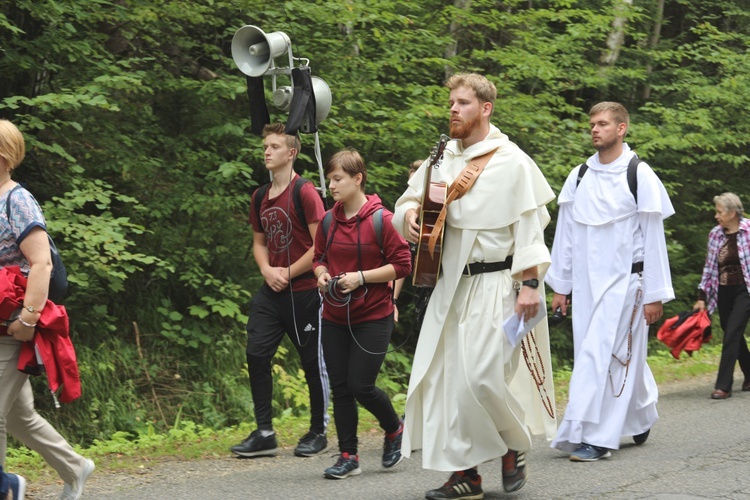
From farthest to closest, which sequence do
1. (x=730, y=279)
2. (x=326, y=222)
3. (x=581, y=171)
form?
1. (x=730, y=279)
2. (x=581, y=171)
3. (x=326, y=222)

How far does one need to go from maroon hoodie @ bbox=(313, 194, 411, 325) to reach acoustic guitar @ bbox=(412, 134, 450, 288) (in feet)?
2.58

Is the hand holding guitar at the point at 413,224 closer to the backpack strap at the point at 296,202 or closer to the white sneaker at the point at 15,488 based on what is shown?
the backpack strap at the point at 296,202

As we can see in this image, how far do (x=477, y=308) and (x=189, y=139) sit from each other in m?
6.07

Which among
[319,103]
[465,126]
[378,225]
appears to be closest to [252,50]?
[319,103]

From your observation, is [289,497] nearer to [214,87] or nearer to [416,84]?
[214,87]

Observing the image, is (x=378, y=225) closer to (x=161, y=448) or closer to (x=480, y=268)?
(x=480, y=268)

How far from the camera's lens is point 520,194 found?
5.32 meters

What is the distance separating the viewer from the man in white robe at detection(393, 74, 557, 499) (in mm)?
5195

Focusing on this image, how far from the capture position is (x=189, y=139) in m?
10.6

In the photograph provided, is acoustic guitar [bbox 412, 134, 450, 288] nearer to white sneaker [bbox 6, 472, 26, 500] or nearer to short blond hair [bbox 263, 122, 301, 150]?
short blond hair [bbox 263, 122, 301, 150]

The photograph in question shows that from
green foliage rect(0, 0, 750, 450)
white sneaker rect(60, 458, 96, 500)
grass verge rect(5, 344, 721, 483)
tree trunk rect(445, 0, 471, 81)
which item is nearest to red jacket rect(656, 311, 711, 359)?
grass verge rect(5, 344, 721, 483)

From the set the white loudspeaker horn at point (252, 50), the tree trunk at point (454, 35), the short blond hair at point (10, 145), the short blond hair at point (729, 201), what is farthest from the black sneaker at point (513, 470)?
the tree trunk at point (454, 35)

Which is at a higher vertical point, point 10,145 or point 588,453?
point 10,145

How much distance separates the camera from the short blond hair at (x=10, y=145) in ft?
15.9
